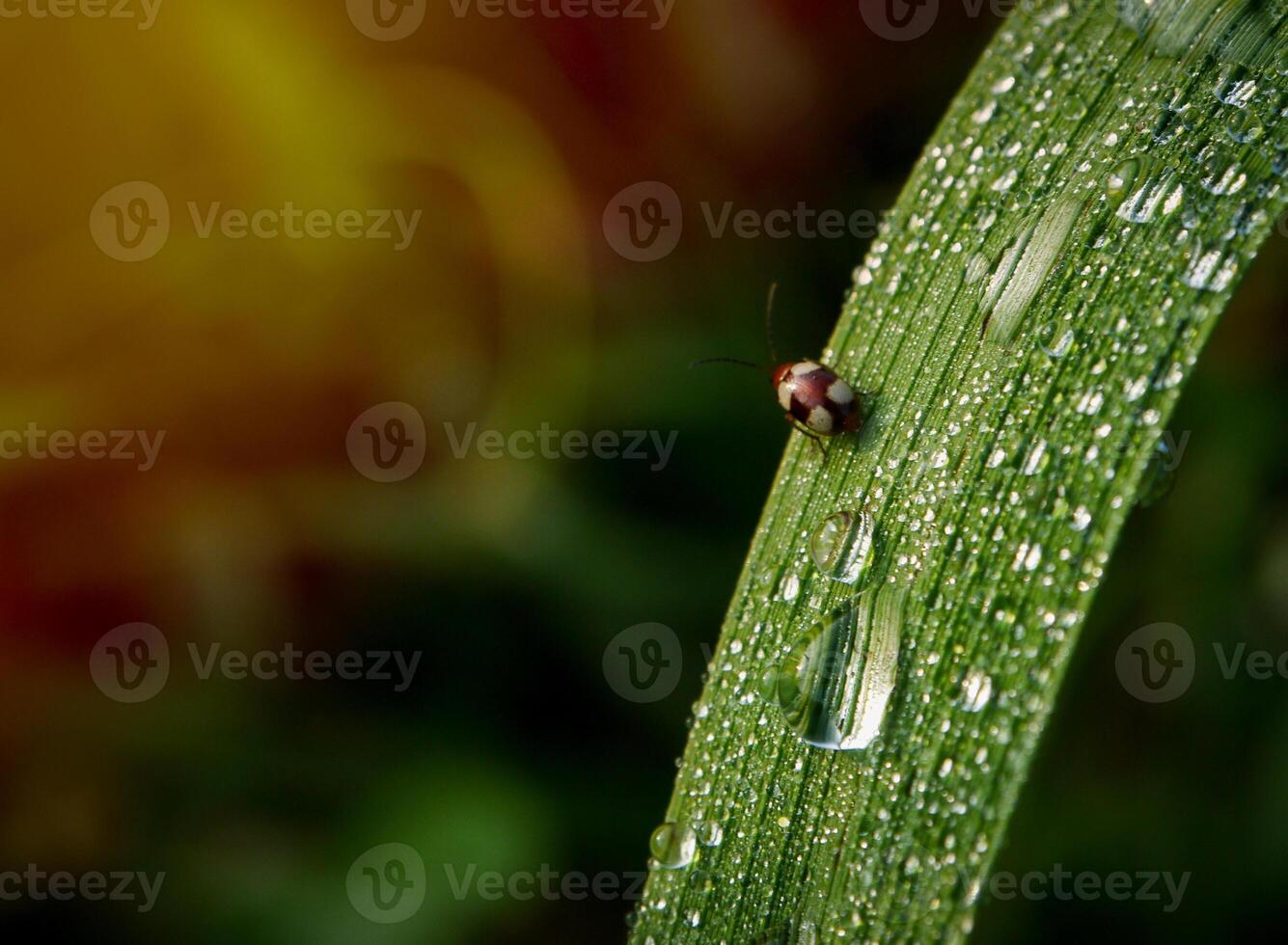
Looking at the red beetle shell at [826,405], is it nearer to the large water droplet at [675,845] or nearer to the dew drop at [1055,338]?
the dew drop at [1055,338]

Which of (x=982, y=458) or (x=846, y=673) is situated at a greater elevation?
(x=982, y=458)

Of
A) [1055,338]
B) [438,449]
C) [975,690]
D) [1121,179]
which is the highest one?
[438,449]

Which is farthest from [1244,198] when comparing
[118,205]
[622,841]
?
[118,205]

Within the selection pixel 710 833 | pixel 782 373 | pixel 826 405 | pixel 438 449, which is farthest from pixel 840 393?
pixel 438 449

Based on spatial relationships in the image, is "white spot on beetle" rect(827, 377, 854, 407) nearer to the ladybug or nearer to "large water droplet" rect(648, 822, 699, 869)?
the ladybug

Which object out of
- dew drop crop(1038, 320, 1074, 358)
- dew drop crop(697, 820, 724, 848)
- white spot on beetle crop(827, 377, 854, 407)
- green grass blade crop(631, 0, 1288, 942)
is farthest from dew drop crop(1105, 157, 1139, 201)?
dew drop crop(697, 820, 724, 848)

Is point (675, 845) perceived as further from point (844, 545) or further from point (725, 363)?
point (725, 363)

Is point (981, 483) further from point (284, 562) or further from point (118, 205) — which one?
point (118, 205)
